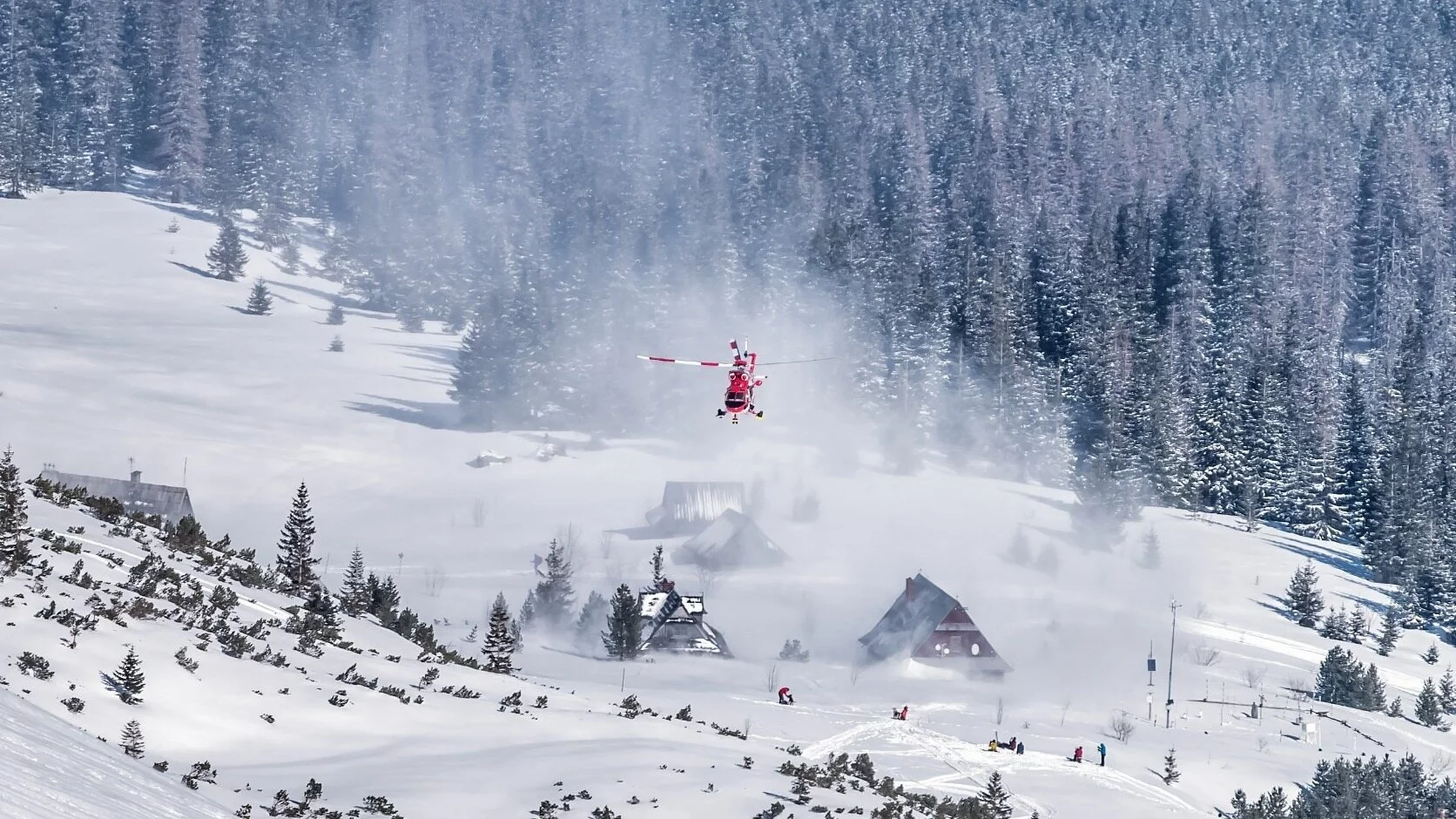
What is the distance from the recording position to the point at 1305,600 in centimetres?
7156

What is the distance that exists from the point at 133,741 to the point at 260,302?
328 ft

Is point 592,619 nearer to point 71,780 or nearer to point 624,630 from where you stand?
point 624,630

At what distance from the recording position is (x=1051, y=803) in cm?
3262

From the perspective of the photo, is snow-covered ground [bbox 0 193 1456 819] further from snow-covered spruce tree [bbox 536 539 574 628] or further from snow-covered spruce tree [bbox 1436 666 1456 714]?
snow-covered spruce tree [bbox 536 539 574 628]

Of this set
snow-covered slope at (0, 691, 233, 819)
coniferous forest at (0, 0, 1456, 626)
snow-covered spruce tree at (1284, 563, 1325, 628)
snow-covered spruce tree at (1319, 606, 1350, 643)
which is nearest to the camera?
snow-covered slope at (0, 691, 233, 819)

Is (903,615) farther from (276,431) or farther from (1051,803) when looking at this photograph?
(276,431)

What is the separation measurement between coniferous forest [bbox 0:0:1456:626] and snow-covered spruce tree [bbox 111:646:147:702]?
6973cm

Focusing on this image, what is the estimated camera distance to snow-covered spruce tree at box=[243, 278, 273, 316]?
111m

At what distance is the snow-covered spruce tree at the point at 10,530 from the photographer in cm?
2012

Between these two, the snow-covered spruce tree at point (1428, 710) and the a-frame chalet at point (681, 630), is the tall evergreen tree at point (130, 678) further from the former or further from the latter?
the snow-covered spruce tree at point (1428, 710)

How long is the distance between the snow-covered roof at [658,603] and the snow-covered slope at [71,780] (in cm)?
3814

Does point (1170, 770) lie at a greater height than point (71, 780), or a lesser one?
lesser

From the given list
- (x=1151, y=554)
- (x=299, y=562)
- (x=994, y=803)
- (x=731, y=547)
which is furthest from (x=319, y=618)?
(x=1151, y=554)

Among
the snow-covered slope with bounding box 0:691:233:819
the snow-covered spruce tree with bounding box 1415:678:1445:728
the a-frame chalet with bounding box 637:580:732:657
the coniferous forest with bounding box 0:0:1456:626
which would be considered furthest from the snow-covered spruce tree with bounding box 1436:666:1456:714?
the snow-covered slope with bounding box 0:691:233:819
